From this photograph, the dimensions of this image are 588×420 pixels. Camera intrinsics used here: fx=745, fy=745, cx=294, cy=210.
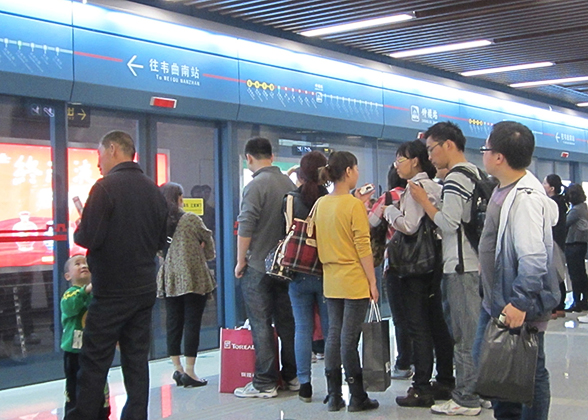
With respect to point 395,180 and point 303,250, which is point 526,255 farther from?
point 395,180

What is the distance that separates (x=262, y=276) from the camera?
5.00 m

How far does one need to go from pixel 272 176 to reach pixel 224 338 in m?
1.19

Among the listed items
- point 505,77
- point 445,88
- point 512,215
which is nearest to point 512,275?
point 512,215

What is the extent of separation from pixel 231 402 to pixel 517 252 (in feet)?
8.41

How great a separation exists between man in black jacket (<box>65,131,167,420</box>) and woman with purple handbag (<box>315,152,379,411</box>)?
111cm

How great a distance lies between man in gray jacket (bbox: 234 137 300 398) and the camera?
5008 mm

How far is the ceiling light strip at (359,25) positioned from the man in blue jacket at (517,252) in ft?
12.9

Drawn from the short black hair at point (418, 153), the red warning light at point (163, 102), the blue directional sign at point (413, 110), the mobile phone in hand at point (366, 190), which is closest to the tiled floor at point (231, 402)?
the mobile phone in hand at point (366, 190)

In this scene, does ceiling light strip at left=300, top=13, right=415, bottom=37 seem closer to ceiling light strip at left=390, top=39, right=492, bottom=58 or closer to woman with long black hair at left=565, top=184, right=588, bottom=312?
ceiling light strip at left=390, top=39, right=492, bottom=58

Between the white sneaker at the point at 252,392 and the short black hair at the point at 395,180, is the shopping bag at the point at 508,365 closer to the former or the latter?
the white sneaker at the point at 252,392

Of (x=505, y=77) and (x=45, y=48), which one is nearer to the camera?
(x=45, y=48)

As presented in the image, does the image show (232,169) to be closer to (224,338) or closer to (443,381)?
(224,338)

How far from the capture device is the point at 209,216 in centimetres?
712

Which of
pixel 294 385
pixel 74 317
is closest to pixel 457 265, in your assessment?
pixel 294 385
